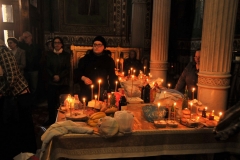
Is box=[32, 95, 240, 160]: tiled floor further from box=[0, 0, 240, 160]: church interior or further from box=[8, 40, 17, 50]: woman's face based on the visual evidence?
box=[8, 40, 17, 50]: woman's face

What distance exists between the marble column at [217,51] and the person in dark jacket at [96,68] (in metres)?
1.46

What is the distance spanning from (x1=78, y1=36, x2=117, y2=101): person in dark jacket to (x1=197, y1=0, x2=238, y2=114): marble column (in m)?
1.46

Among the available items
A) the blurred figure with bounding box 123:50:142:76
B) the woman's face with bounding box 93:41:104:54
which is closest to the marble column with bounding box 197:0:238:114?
the woman's face with bounding box 93:41:104:54

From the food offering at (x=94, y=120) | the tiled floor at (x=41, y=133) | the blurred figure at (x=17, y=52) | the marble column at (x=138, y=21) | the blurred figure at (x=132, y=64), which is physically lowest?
the tiled floor at (x=41, y=133)

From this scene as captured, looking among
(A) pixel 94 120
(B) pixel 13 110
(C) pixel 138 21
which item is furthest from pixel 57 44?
(C) pixel 138 21

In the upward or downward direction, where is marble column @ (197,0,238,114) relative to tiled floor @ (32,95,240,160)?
upward

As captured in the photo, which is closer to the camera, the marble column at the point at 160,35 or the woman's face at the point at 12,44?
the woman's face at the point at 12,44

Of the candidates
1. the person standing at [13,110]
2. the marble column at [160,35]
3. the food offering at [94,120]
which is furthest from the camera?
the marble column at [160,35]

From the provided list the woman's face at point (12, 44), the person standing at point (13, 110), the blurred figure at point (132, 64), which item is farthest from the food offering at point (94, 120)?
the blurred figure at point (132, 64)

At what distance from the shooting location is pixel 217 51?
11.0 feet

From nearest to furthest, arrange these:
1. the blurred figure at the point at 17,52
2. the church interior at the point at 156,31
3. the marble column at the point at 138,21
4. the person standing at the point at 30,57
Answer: the church interior at the point at 156,31 → the blurred figure at the point at 17,52 → the person standing at the point at 30,57 → the marble column at the point at 138,21

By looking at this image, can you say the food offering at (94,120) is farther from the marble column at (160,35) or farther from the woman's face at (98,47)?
the marble column at (160,35)

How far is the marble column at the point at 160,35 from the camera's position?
20.0 feet

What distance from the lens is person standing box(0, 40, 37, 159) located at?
324 cm
